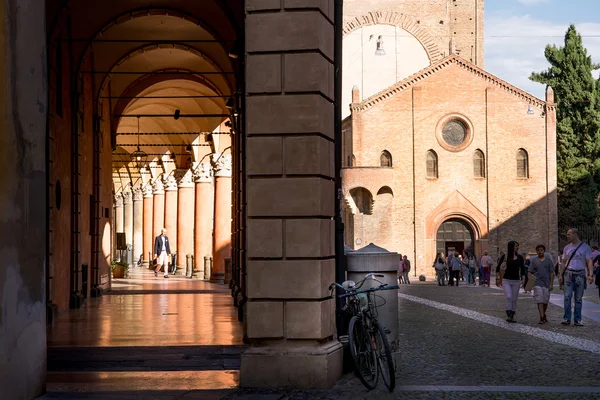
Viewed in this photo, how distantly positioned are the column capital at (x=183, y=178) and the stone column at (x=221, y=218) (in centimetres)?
749

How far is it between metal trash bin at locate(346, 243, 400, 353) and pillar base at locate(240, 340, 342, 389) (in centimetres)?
113

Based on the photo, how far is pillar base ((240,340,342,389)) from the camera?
8266mm

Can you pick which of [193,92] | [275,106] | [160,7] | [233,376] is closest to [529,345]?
[233,376]

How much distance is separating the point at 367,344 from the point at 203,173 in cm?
2389

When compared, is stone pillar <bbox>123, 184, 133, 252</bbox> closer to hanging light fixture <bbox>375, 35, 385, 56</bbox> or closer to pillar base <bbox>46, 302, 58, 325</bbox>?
hanging light fixture <bbox>375, 35, 385, 56</bbox>

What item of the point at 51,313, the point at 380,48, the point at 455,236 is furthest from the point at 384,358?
the point at 380,48

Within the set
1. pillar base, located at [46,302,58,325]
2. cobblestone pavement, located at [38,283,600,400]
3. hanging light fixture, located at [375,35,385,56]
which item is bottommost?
cobblestone pavement, located at [38,283,600,400]

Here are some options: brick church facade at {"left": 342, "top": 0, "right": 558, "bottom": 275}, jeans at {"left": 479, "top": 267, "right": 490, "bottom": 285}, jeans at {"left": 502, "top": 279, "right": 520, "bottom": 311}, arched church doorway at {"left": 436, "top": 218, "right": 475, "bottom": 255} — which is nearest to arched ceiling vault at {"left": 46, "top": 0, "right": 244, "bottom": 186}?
jeans at {"left": 502, "top": 279, "right": 520, "bottom": 311}

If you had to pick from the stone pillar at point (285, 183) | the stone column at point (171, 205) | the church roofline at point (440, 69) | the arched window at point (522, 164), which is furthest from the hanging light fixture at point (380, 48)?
the stone pillar at point (285, 183)

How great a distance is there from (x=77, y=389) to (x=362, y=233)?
138ft

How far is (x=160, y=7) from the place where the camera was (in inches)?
728

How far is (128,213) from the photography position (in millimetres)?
51156

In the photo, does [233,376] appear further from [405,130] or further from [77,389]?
[405,130]

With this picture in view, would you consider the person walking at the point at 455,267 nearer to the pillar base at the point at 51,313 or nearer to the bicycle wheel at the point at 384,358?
the pillar base at the point at 51,313
